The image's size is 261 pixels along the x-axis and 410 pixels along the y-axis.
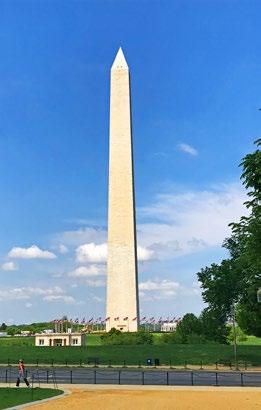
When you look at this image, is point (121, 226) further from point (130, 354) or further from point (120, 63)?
point (120, 63)

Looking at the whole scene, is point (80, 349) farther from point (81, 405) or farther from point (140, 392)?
point (81, 405)

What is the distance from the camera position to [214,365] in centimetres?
4688

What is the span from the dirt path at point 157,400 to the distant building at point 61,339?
156 ft

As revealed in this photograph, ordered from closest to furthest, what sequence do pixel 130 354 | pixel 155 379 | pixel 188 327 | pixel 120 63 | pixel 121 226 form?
pixel 155 379 < pixel 130 354 < pixel 121 226 < pixel 120 63 < pixel 188 327

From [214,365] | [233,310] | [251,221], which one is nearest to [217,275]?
[233,310]

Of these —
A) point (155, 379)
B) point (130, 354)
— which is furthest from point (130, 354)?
point (155, 379)

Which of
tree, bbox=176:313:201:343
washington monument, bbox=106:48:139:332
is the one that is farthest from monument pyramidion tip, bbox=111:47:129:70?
tree, bbox=176:313:201:343

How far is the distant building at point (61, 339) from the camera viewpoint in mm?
74375

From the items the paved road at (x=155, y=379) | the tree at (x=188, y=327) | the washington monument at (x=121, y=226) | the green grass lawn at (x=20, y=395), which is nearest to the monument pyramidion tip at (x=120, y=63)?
the washington monument at (x=121, y=226)

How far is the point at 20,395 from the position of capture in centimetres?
2536

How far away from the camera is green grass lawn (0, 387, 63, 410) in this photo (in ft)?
75.1

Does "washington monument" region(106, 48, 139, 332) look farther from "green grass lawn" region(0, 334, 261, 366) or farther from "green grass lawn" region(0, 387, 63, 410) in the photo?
"green grass lawn" region(0, 387, 63, 410)

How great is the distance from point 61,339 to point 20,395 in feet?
171

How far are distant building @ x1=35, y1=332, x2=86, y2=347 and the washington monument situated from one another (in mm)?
→ 6100
